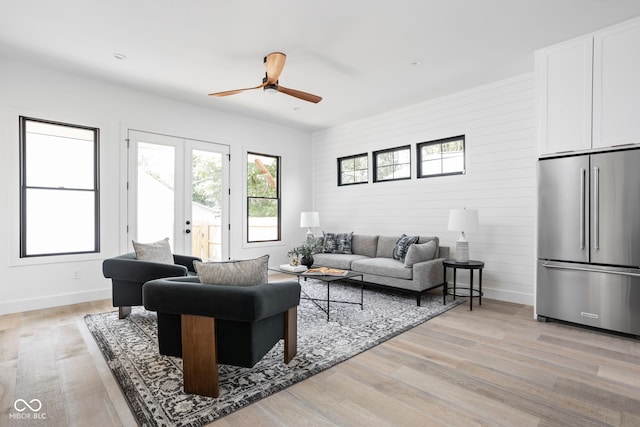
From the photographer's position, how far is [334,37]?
3459 millimetres

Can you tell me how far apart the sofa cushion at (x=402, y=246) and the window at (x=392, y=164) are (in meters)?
1.26

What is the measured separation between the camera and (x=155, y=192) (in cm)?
514

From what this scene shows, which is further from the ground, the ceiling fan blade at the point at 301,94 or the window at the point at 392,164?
the ceiling fan blade at the point at 301,94

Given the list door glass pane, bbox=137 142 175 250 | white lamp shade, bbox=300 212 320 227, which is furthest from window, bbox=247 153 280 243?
door glass pane, bbox=137 142 175 250

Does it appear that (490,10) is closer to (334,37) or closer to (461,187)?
(334,37)

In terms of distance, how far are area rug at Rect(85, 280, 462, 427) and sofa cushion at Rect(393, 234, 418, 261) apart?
0.68m

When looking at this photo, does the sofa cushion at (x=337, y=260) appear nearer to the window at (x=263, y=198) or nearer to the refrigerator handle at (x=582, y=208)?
the window at (x=263, y=198)

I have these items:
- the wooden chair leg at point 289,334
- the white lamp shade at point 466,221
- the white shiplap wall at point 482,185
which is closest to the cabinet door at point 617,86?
the white shiplap wall at point 482,185

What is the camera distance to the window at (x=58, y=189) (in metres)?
4.17

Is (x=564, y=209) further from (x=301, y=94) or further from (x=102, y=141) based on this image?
(x=102, y=141)

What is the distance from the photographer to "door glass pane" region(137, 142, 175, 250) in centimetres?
502

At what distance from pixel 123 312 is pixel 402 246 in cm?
380

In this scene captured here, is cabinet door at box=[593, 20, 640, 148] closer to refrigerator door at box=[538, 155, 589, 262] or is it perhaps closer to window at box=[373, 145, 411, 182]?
refrigerator door at box=[538, 155, 589, 262]

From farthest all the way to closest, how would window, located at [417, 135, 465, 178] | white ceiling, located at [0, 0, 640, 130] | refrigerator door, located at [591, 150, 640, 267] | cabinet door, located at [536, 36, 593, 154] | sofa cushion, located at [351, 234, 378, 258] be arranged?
1. sofa cushion, located at [351, 234, 378, 258]
2. window, located at [417, 135, 465, 178]
3. cabinet door, located at [536, 36, 593, 154]
4. refrigerator door, located at [591, 150, 640, 267]
5. white ceiling, located at [0, 0, 640, 130]
